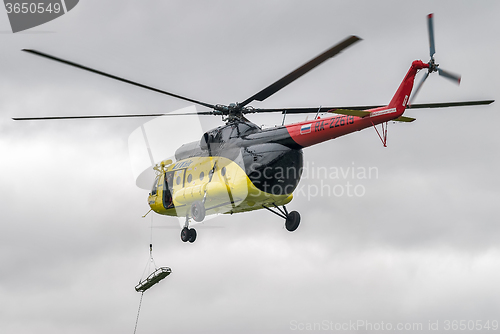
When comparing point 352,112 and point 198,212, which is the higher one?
point 352,112

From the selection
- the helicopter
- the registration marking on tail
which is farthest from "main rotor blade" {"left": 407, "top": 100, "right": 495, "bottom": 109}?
the registration marking on tail

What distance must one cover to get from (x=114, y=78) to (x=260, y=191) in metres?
7.80

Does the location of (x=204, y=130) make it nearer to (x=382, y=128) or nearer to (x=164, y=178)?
(x=164, y=178)

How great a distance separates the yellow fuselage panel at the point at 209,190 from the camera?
24.9 metres

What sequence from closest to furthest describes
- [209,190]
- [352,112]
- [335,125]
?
[352,112], [335,125], [209,190]

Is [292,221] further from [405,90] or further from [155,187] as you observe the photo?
[405,90]

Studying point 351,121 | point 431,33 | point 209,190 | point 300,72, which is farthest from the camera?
point 209,190

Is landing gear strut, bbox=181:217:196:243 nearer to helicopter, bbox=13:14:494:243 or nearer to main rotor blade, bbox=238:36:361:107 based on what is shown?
helicopter, bbox=13:14:494:243

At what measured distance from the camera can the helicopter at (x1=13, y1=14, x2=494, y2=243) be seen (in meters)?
21.5

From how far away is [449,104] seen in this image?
23938 millimetres

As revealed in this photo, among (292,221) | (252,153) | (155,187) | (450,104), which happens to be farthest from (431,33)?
(155,187)

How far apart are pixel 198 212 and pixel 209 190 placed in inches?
46.1

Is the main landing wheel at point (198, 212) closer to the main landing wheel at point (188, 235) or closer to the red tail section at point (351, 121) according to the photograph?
the main landing wheel at point (188, 235)

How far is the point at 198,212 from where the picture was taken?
26.0 m
